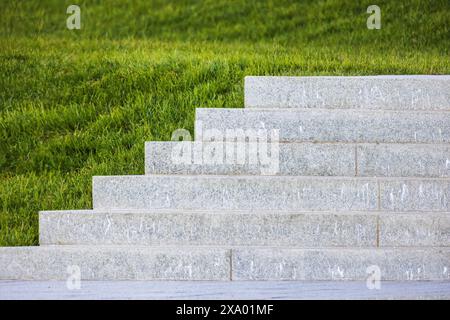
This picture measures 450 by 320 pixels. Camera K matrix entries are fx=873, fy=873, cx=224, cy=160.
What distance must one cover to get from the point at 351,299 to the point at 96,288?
5.77 feet

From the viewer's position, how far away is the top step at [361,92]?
26.3ft

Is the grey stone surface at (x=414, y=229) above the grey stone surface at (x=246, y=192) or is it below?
below

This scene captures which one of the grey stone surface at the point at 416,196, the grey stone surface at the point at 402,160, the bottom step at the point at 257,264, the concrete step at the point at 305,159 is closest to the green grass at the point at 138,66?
the concrete step at the point at 305,159

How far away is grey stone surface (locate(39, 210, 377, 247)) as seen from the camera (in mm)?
6551

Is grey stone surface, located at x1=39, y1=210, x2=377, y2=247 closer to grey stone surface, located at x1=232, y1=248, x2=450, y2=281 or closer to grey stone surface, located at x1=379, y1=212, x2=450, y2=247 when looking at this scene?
grey stone surface, located at x1=379, y1=212, x2=450, y2=247

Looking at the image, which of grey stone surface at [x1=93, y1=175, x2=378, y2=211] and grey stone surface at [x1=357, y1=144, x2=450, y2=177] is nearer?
grey stone surface at [x1=93, y1=175, x2=378, y2=211]

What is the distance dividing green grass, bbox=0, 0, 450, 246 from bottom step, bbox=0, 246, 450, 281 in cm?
91

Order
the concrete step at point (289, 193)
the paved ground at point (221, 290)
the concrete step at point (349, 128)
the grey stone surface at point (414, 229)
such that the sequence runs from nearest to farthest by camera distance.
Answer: the paved ground at point (221, 290) < the grey stone surface at point (414, 229) < the concrete step at point (289, 193) < the concrete step at point (349, 128)

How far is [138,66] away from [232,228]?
380cm

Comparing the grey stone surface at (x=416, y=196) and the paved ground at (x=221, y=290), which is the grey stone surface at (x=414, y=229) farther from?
the paved ground at (x=221, y=290)

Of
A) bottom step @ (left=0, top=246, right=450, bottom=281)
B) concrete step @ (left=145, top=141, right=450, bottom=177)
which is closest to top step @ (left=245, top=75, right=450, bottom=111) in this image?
concrete step @ (left=145, top=141, right=450, bottom=177)

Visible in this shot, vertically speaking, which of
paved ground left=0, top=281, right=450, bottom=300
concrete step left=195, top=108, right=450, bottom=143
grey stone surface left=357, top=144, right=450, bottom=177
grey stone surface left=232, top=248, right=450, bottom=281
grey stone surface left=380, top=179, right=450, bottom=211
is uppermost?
concrete step left=195, top=108, right=450, bottom=143

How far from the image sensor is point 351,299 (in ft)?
18.3

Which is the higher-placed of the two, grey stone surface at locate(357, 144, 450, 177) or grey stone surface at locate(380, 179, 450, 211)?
grey stone surface at locate(357, 144, 450, 177)
